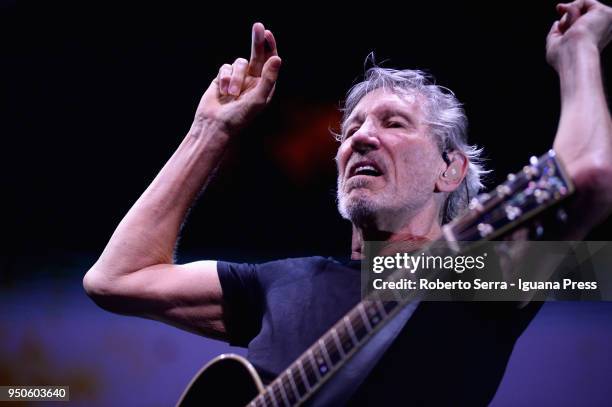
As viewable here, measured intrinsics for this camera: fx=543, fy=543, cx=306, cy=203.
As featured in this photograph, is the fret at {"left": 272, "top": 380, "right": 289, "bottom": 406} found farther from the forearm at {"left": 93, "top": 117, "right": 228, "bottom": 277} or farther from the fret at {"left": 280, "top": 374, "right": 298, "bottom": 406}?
the forearm at {"left": 93, "top": 117, "right": 228, "bottom": 277}

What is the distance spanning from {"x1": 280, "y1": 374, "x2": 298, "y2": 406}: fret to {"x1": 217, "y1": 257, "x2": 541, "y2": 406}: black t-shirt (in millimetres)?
99

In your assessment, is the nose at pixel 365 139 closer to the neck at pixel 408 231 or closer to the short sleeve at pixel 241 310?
the neck at pixel 408 231

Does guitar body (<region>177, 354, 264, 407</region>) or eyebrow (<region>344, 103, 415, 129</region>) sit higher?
eyebrow (<region>344, 103, 415, 129</region>)

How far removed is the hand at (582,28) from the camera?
0.91 meters

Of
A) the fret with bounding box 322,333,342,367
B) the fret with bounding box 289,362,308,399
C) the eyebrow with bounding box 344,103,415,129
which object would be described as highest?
the eyebrow with bounding box 344,103,415,129

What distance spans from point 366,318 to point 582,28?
0.61m

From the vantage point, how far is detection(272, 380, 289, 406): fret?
0.95m

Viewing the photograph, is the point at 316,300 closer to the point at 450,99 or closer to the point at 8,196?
the point at 450,99

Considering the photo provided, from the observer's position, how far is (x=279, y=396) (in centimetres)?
96

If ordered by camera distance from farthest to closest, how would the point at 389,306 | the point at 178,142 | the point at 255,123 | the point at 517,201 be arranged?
the point at 178,142
the point at 255,123
the point at 389,306
the point at 517,201

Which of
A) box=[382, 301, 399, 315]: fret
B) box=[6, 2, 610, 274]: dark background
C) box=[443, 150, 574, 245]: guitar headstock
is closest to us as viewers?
box=[443, 150, 574, 245]: guitar headstock

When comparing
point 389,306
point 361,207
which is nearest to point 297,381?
point 389,306

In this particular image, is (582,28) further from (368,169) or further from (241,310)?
(241,310)

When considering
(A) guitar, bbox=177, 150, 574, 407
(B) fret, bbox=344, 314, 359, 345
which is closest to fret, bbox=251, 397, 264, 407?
(A) guitar, bbox=177, 150, 574, 407
